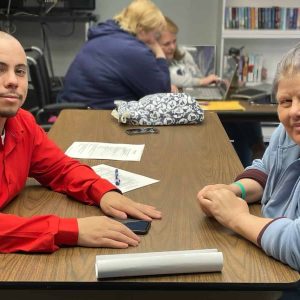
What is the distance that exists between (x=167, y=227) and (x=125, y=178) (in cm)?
40

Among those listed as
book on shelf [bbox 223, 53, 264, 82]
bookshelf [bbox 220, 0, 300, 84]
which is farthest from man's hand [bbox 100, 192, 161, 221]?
book on shelf [bbox 223, 53, 264, 82]

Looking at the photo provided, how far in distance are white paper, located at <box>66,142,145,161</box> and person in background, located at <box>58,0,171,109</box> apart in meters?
0.97

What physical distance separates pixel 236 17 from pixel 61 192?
3.32 m

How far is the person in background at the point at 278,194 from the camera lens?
113cm

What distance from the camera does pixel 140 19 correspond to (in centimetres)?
307

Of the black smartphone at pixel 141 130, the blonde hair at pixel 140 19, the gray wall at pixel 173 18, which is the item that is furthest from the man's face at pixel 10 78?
the gray wall at pixel 173 18

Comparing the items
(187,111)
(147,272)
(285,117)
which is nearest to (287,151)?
(285,117)

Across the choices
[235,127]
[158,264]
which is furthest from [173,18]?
[158,264]

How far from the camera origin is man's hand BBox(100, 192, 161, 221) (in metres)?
1.40

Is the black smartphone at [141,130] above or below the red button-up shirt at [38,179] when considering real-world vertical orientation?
below

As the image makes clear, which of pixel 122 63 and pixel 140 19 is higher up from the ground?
pixel 140 19

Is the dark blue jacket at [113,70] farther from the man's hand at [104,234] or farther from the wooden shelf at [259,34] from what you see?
the man's hand at [104,234]

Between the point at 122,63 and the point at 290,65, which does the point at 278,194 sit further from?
the point at 122,63

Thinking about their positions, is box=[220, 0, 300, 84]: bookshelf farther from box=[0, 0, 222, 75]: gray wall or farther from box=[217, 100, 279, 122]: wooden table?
box=[217, 100, 279, 122]: wooden table
